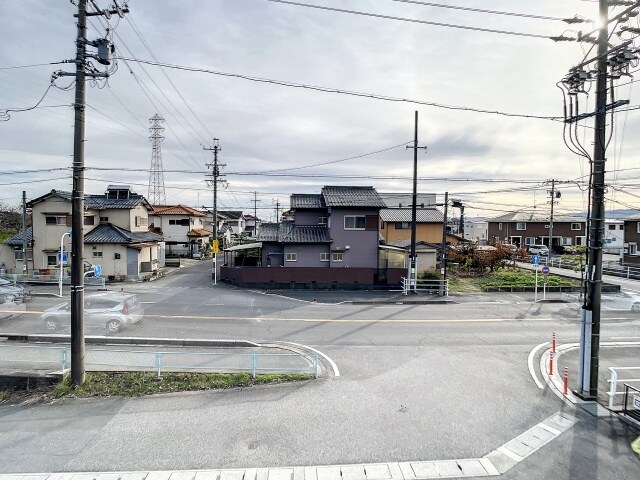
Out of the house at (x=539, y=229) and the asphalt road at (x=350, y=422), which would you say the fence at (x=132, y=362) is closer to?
the asphalt road at (x=350, y=422)

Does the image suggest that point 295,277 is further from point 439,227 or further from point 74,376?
point 439,227

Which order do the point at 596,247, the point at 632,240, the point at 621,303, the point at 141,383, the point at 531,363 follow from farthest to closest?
the point at 632,240 < the point at 621,303 < the point at 531,363 < the point at 141,383 < the point at 596,247

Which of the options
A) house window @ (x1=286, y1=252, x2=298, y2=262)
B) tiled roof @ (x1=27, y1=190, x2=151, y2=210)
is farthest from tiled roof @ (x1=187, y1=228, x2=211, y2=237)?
house window @ (x1=286, y1=252, x2=298, y2=262)

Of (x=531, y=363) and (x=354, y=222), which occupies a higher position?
(x=354, y=222)

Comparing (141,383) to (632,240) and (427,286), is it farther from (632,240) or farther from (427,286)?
(632,240)

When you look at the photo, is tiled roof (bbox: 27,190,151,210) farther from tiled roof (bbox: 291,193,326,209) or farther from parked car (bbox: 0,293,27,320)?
tiled roof (bbox: 291,193,326,209)

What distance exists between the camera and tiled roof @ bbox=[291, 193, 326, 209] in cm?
3056

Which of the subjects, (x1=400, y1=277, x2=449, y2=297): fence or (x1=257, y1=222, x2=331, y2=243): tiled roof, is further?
(x1=257, y1=222, x2=331, y2=243): tiled roof

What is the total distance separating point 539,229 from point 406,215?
2557 cm

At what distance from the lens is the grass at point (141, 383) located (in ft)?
30.7

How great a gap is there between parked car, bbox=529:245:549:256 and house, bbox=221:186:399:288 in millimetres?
28769

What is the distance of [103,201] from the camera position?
1331 inches

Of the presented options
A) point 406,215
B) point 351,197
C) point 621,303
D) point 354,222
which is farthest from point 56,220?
point 621,303

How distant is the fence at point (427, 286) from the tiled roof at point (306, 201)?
30.8ft
